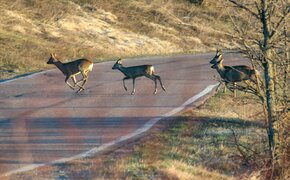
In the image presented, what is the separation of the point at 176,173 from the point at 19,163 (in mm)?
2370

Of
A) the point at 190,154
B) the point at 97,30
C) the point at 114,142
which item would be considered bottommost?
the point at 190,154

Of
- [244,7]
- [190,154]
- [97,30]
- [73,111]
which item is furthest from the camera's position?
[97,30]

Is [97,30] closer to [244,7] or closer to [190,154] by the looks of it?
[190,154]

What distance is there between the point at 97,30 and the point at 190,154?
27913 millimetres

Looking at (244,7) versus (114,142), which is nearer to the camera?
(244,7)

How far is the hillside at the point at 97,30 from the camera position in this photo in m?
31.0

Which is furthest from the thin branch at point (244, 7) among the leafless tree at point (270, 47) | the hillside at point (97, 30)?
the hillside at point (97, 30)

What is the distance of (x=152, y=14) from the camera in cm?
4734

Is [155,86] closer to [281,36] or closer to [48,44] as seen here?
[281,36]

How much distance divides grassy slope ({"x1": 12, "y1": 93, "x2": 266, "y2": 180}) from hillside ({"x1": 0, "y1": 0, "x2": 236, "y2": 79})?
35.3ft

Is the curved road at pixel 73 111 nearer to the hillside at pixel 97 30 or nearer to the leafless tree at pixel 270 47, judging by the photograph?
the leafless tree at pixel 270 47

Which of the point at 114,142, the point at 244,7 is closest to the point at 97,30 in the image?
the point at 114,142

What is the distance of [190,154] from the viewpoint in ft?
41.7

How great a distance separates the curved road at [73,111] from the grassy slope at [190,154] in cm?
56
